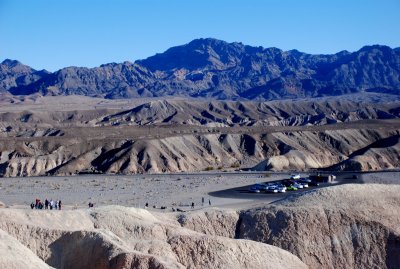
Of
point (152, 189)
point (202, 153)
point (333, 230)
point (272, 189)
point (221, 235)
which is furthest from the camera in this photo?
point (202, 153)

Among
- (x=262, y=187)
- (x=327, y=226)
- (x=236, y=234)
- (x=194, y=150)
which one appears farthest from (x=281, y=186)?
(x=194, y=150)

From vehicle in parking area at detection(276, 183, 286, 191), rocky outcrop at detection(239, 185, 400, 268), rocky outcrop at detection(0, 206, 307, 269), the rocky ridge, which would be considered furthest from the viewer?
vehicle in parking area at detection(276, 183, 286, 191)

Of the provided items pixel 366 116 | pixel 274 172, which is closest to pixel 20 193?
pixel 274 172

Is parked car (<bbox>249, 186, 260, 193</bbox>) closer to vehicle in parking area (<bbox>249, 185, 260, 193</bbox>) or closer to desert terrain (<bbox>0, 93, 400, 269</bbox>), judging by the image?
vehicle in parking area (<bbox>249, 185, 260, 193</bbox>)

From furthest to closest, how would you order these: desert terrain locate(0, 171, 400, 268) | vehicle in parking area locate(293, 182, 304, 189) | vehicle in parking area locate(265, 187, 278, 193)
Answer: vehicle in parking area locate(293, 182, 304, 189) → vehicle in parking area locate(265, 187, 278, 193) → desert terrain locate(0, 171, 400, 268)

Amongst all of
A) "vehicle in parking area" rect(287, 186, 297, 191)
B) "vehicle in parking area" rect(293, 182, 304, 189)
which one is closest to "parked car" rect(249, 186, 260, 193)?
"vehicle in parking area" rect(287, 186, 297, 191)

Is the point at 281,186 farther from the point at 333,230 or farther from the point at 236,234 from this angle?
the point at 333,230

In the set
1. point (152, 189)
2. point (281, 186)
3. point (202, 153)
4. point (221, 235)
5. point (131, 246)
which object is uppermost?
point (131, 246)
